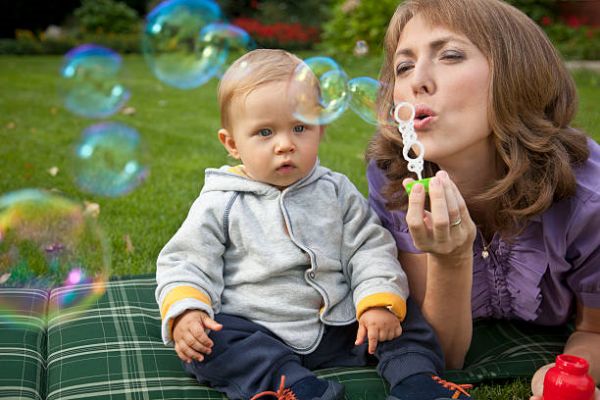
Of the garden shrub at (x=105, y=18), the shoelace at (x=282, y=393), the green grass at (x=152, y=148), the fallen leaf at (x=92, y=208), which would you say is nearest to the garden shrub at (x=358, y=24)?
the green grass at (x=152, y=148)

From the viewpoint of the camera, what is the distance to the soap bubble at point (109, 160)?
11.8 ft

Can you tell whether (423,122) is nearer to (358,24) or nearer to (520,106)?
(520,106)

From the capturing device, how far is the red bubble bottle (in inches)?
64.2

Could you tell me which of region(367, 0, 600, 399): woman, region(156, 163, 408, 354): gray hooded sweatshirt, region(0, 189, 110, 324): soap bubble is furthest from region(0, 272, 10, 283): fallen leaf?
region(367, 0, 600, 399): woman

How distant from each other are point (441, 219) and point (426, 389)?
52 centimetres

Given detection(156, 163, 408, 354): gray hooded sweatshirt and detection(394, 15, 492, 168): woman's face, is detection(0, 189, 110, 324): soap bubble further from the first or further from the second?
detection(394, 15, 492, 168): woman's face

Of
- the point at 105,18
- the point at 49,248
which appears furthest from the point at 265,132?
the point at 105,18

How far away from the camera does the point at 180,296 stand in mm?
1996

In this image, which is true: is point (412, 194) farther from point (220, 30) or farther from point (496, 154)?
point (220, 30)

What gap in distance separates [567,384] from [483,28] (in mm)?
1014

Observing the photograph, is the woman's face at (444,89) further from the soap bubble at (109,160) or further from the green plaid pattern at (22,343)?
the soap bubble at (109,160)

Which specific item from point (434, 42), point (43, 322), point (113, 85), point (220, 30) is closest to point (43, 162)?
point (113, 85)

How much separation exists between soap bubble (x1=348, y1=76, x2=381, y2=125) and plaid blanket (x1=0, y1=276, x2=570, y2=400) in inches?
34.1

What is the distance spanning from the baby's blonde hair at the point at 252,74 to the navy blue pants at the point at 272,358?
2.12ft
